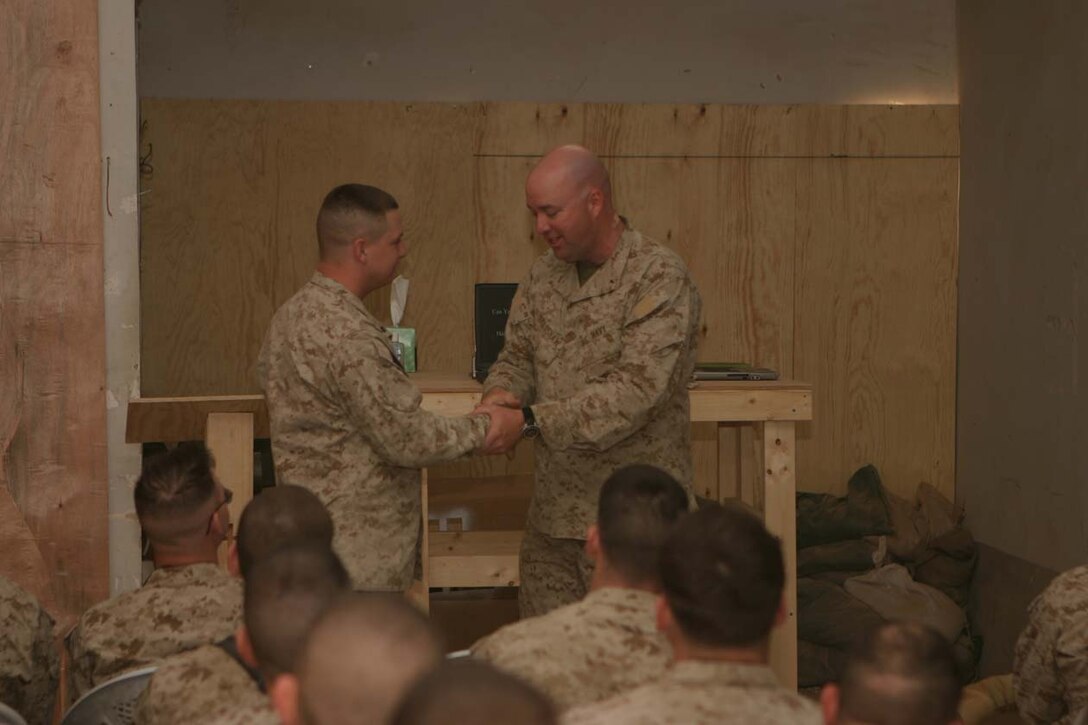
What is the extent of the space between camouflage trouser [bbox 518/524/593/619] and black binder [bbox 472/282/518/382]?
1165mm

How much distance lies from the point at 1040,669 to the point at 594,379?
4.64 feet

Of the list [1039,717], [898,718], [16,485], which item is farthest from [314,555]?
[16,485]

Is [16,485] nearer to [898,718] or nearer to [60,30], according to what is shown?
[60,30]

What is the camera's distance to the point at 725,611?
2.12 metres

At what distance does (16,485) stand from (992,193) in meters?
4.15

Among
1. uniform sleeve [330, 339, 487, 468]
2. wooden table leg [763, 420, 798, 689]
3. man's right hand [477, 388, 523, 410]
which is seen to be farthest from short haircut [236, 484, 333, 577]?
wooden table leg [763, 420, 798, 689]

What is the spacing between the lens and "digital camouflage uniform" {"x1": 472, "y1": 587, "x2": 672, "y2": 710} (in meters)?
2.29

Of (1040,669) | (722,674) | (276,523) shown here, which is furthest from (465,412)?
(722,674)

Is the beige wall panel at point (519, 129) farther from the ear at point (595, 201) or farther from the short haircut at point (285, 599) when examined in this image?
the short haircut at point (285, 599)

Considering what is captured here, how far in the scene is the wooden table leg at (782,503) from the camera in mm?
4582

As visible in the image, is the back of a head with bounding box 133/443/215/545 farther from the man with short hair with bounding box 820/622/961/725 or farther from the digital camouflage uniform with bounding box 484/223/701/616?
the man with short hair with bounding box 820/622/961/725

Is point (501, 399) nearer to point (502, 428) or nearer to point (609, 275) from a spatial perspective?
point (502, 428)

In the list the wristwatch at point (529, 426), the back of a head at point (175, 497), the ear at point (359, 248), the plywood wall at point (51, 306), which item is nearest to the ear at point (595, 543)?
the back of a head at point (175, 497)

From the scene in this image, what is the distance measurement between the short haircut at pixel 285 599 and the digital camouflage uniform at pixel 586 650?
0.30 m
